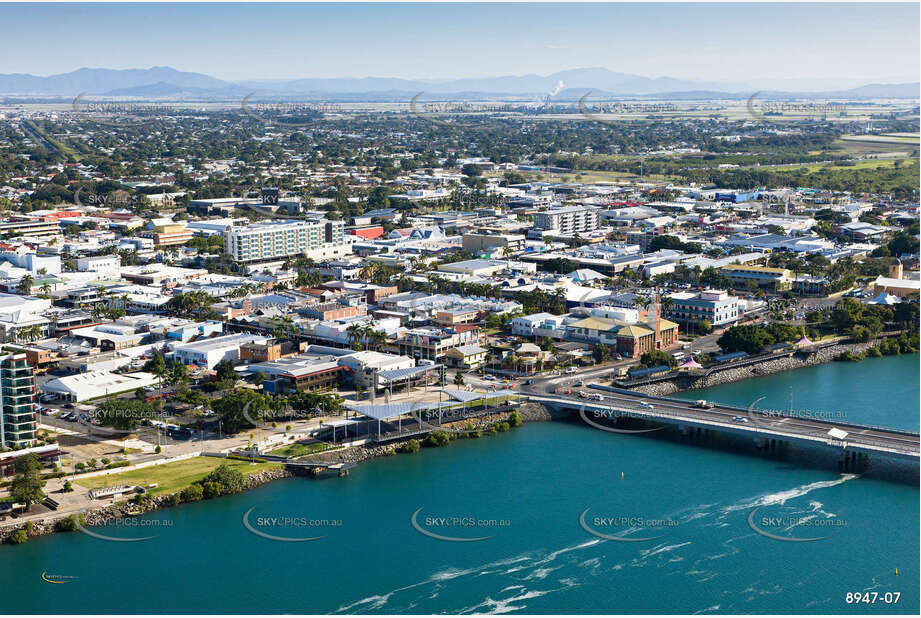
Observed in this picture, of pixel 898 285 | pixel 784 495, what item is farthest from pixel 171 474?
pixel 898 285

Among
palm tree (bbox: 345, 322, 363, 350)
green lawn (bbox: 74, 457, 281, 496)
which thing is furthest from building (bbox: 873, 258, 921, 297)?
green lawn (bbox: 74, 457, 281, 496)

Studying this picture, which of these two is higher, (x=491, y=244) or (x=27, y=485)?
(x=491, y=244)

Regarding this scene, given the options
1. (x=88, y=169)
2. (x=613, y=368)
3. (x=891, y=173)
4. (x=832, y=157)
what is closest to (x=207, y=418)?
(x=613, y=368)

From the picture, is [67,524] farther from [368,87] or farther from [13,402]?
[368,87]

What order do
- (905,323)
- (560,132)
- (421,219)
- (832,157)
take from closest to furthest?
(905,323) < (421,219) < (832,157) < (560,132)

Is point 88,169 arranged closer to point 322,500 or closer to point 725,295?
point 725,295

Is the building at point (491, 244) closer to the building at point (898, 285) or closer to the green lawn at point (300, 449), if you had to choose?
the building at point (898, 285)
